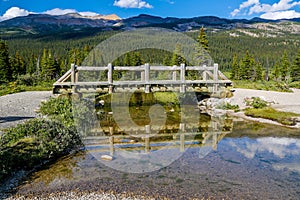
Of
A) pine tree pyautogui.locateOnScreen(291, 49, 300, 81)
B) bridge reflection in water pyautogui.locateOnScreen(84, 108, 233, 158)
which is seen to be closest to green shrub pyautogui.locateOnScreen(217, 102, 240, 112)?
bridge reflection in water pyautogui.locateOnScreen(84, 108, 233, 158)

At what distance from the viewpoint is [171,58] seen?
187 feet

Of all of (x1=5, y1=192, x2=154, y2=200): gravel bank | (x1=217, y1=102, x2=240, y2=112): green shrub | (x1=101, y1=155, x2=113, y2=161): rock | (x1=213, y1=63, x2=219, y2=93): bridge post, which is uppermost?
(x1=213, y1=63, x2=219, y2=93): bridge post

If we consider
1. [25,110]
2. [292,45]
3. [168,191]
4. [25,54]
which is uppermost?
[292,45]

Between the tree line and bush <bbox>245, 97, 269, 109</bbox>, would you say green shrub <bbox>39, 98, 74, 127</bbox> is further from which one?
the tree line

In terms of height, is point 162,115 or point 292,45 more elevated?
point 292,45

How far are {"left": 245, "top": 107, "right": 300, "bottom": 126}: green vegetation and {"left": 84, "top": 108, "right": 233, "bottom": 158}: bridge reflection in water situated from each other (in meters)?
2.39

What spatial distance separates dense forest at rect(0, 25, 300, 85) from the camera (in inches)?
1840

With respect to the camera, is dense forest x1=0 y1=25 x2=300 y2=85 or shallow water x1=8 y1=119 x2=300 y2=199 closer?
shallow water x1=8 y1=119 x2=300 y2=199

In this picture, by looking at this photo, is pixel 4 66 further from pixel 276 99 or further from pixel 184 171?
pixel 184 171

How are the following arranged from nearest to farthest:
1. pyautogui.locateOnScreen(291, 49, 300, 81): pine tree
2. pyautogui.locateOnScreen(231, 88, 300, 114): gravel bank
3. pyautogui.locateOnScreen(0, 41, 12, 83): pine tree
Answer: pyautogui.locateOnScreen(231, 88, 300, 114): gravel bank → pyautogui.locateOnScreen(0, 41, 12, 83): pine tree → pyautogui.locateOnScreen(291, 49, 300, 81): pine tree

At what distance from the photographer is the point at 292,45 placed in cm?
15025

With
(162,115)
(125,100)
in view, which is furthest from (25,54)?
(162,115)

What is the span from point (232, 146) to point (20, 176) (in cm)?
857

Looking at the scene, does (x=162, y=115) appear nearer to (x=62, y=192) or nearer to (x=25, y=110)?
(x=25, y=110)
